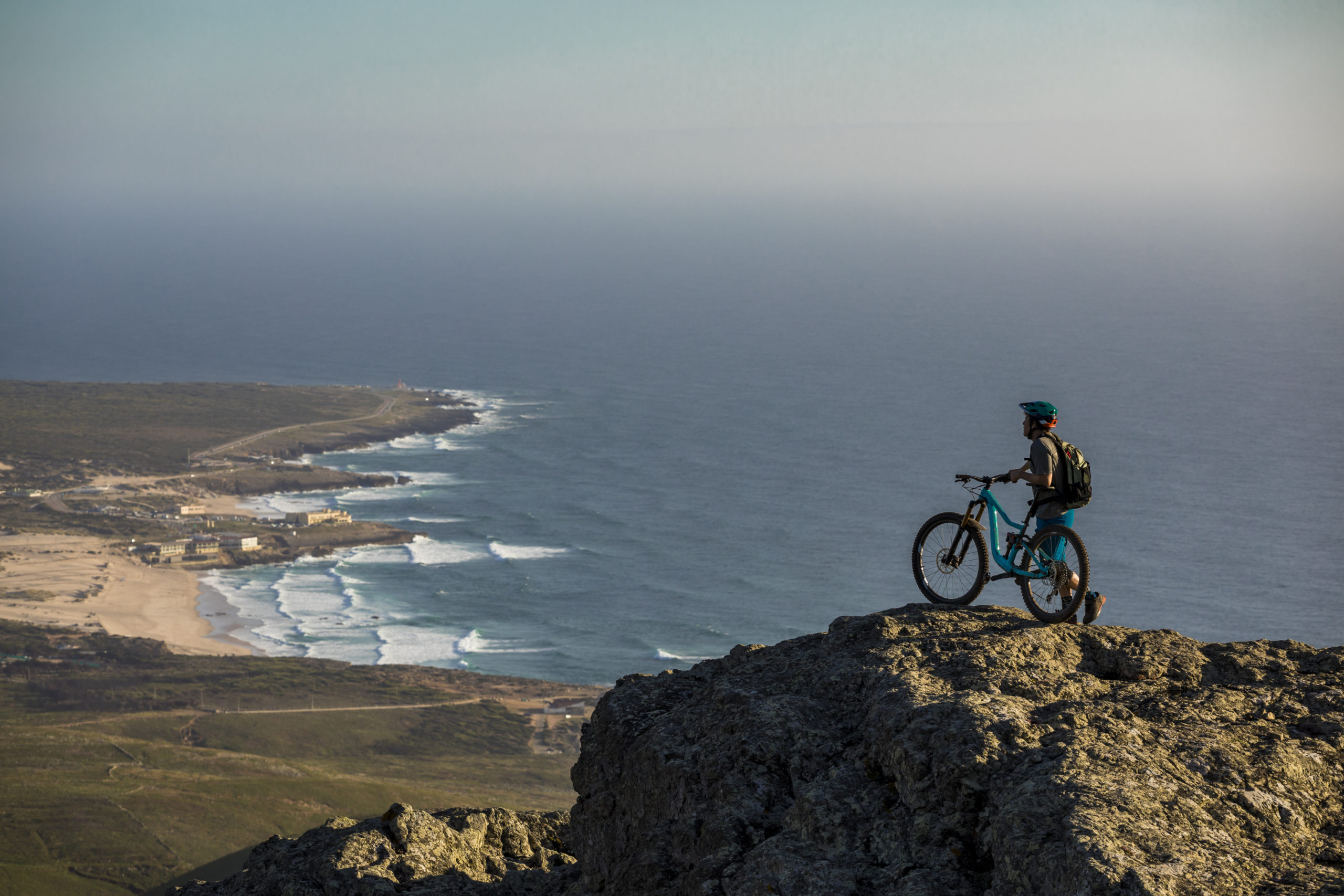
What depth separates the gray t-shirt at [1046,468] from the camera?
14602 mm

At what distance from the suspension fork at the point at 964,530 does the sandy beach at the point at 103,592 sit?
9801 cm

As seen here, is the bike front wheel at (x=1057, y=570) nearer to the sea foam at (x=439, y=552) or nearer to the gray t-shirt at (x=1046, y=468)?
the gray t-shirt at (x=1046, y=468)

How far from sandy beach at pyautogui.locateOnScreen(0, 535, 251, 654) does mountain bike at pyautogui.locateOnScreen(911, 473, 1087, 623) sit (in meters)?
97.4

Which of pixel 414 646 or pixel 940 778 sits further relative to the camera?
pixel 414 646

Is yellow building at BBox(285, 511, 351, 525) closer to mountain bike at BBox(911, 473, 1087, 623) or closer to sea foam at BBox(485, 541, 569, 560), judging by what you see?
sea foam at BBox(485, 541, 569, 560)

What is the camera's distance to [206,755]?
77.4 m

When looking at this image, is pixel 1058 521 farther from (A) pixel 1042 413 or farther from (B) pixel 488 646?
(B) pixel 488 646

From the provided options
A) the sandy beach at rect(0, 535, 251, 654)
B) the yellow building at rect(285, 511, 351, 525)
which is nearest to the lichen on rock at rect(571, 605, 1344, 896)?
the sandy beach at rect(0, 535, 251, 654)

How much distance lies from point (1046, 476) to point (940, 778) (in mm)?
5041

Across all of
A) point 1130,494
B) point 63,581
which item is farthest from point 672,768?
point 1130,494

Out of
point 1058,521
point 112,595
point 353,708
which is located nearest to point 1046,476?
point 1058,521

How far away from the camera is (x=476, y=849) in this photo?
1631 cm

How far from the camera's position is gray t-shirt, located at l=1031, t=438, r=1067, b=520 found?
14602 millimetres

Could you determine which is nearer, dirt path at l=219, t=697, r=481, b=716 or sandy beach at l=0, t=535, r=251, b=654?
dirt path at l=219, t=697, r=481, b=716
